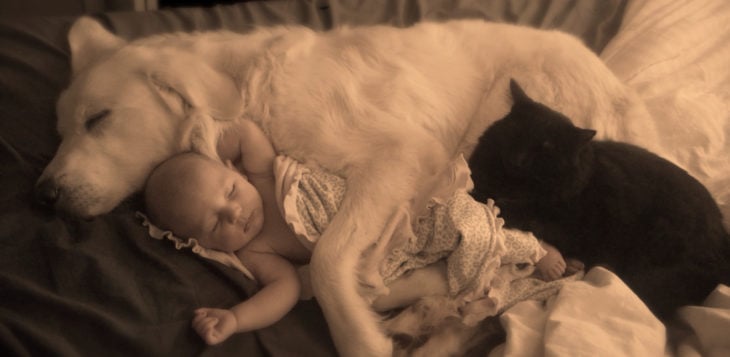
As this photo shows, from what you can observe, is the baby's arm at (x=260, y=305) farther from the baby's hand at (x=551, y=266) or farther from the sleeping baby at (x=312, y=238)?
the baby's hand at (x=551, y=266)

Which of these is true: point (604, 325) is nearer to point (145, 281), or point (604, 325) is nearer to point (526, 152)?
point (526, 152)

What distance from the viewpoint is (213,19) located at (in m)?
1.96

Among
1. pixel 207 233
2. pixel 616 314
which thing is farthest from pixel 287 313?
pixel 616 314

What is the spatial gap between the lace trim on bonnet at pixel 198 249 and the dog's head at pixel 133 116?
0.17 meters

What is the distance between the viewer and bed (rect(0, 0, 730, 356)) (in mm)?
1014

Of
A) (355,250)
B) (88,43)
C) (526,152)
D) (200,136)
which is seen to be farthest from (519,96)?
(88,43)

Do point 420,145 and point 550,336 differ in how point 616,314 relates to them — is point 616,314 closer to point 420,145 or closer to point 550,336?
→ point 550,336

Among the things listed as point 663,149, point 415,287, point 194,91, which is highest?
point 194,91

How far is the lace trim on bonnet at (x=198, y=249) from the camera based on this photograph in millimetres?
1240

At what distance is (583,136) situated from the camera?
1262mm

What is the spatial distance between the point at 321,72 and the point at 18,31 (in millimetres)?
929

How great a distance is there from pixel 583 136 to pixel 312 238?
2.20 feet

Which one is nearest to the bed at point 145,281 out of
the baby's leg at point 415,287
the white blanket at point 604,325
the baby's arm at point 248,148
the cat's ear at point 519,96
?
the white blanket at point 604,325

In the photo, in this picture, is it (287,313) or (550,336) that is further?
(287,313)
